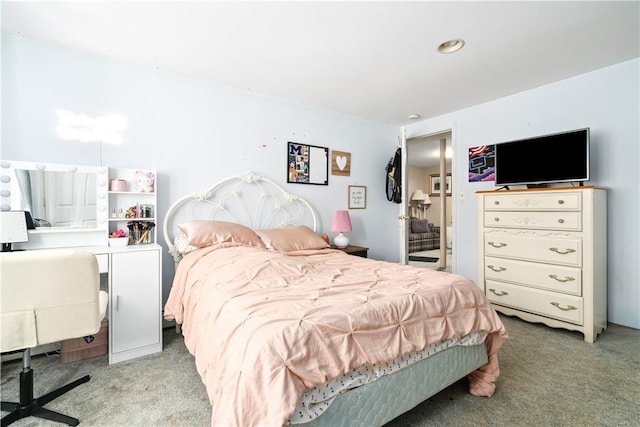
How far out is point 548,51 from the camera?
93.5 inches

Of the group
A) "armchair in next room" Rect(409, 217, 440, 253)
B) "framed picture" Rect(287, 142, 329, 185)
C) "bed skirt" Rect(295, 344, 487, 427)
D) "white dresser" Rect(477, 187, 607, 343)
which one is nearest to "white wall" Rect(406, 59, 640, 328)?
"white dresser" Rect(477, 187, 607, 343)

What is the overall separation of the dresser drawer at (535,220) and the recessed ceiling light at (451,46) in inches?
62.4

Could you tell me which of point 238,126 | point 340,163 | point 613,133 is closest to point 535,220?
point 613,133

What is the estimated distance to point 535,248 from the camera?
2.69m

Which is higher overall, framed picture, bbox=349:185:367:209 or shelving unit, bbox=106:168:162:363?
framed picture, bbox=349:185:367:209

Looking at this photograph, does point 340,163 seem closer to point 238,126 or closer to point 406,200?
point 406,200

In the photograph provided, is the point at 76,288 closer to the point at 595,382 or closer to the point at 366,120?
the point at 595,382

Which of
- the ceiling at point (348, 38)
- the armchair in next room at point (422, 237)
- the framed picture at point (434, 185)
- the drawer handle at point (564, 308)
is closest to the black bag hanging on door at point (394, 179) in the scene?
the ceiling at point (348, 38)

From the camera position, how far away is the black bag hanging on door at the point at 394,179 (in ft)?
13.6

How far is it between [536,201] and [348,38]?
84.9 inches

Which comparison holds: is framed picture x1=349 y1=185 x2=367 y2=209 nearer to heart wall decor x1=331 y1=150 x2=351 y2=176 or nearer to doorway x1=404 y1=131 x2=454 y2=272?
heart wall decor x1=331 y1=150 x2=351 y2=176

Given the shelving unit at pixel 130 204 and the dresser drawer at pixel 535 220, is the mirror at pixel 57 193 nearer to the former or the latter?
the shelving unit at pixel 130 204

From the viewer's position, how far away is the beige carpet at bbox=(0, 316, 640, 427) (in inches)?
59.3

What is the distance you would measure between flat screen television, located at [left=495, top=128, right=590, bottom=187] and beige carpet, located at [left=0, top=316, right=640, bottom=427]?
4.70ft
